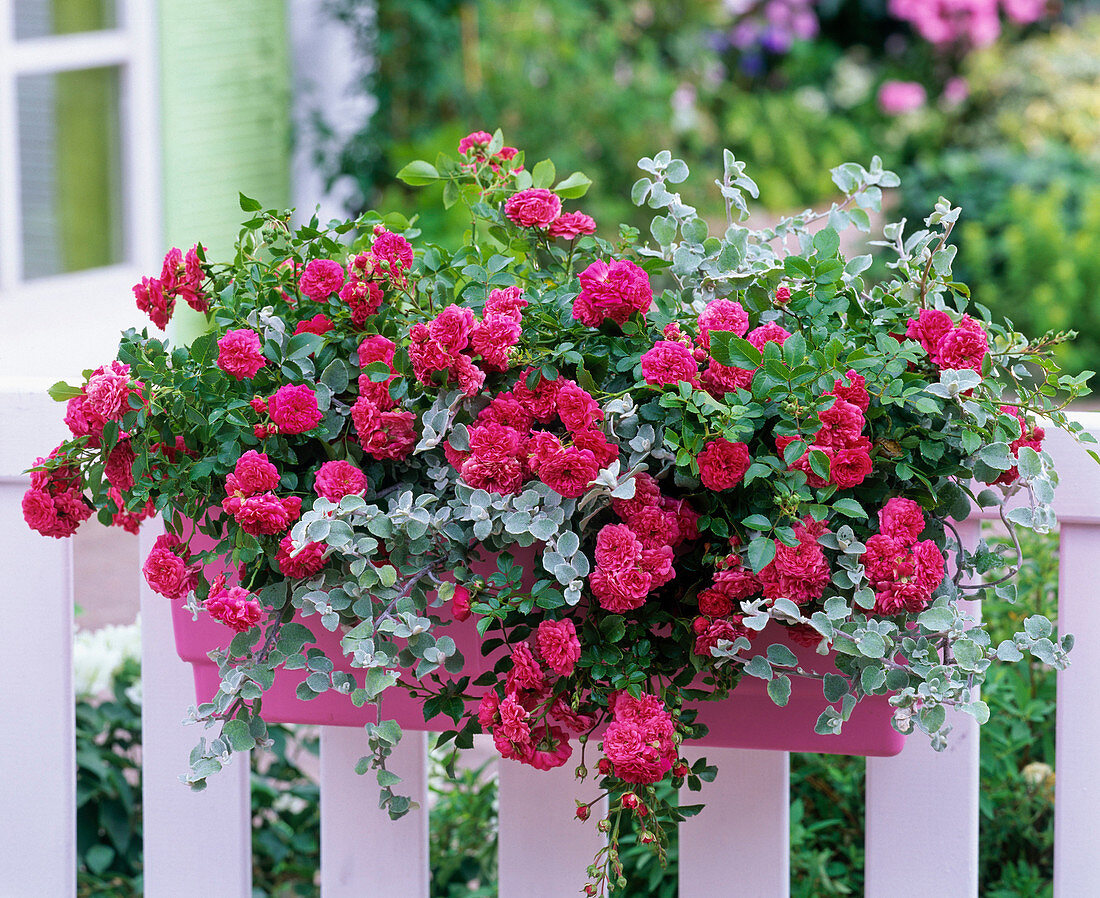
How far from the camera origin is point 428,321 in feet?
3.73

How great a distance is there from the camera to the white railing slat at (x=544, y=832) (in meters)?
1.28

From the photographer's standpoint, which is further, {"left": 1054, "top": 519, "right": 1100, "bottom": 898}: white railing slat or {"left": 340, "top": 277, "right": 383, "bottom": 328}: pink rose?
{"left": 1054, "top": 519, "right": 1100, "bottom": 898}: white railing slat

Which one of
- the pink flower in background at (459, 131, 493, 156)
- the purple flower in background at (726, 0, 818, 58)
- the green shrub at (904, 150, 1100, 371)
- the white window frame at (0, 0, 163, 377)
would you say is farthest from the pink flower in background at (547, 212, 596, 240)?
the purple flower in background at (726, 0, 818, 58)

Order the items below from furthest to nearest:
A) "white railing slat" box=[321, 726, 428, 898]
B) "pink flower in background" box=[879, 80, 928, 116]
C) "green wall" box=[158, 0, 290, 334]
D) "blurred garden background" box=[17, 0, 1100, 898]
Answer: "pink flower in background" box=[879, 80, 928, 116] < "green wall" box=[158, 0, 290, 334] < "blurred garden background" box=[17, 0, 1100, 898] < "white railing slat" box=[321, 726, 428, 898]

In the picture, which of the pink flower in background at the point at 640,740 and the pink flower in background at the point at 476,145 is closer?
the pink flower in background at the point at 640,740

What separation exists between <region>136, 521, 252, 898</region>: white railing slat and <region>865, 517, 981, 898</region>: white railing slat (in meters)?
0.64

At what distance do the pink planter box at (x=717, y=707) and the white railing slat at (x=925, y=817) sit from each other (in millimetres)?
124

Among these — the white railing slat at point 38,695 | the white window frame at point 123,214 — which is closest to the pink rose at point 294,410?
the white railing slat at point 38,695

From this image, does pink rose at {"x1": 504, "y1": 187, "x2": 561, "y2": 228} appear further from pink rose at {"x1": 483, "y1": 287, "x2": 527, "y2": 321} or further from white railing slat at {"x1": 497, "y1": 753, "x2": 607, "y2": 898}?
white railing slat at {"x1": 497, "y1": 753, "x2": 607, "y2": 898}

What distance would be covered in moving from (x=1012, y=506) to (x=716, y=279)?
0.40m

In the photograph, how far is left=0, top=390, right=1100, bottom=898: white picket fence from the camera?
3.98 feet

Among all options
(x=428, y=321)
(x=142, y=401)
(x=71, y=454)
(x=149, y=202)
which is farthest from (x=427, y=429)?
(x=149, y=202)

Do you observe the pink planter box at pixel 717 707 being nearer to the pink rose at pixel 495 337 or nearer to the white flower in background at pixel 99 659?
the pink rose at pixel 495 337

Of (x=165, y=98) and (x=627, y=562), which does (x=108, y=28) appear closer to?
(x=165, y=98)
